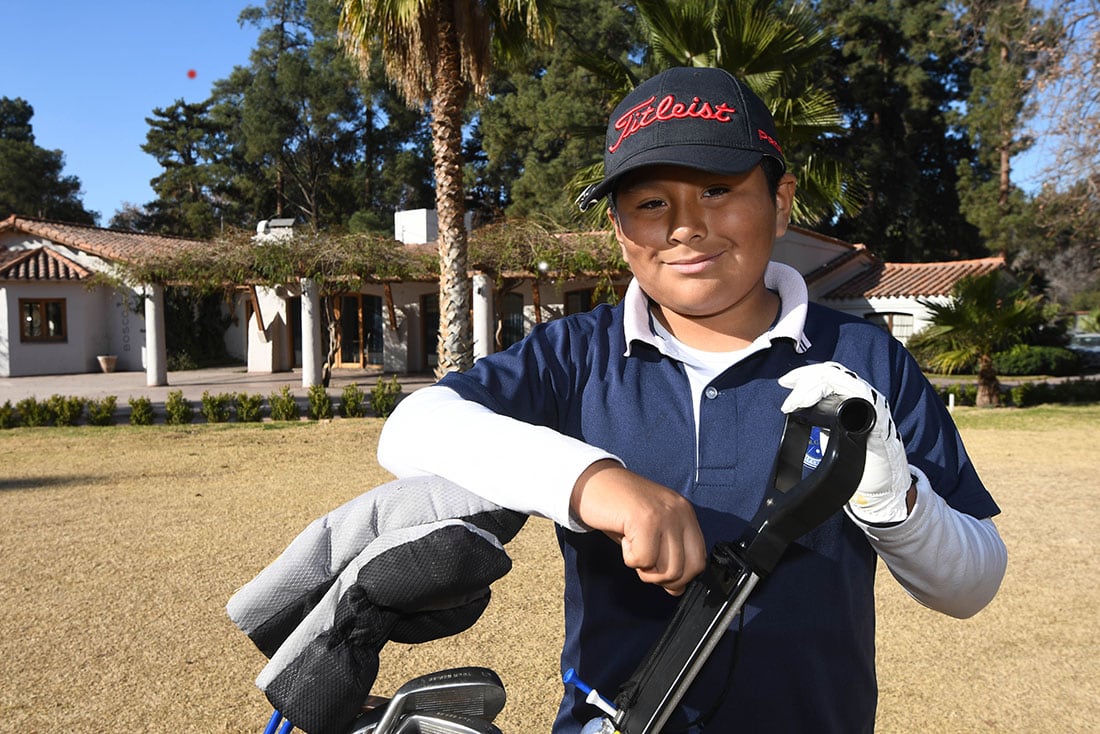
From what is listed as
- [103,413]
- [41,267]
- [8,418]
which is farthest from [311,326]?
[41,267]

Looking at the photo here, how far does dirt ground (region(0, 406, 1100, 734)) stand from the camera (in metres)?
4.06

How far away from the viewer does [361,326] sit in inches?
1003

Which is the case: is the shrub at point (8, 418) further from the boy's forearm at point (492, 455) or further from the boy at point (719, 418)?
the boy's forearm at point (492, 455)

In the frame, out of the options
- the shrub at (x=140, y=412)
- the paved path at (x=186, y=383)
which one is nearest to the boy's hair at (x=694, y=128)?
the shrub at (x=140, y=412)

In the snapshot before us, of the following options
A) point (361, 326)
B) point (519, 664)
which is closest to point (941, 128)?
point (361, 326)

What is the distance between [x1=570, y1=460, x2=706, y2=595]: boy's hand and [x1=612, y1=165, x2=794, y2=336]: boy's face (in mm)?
508

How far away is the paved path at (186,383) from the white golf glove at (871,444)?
17507 millimetres

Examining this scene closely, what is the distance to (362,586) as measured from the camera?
1.04 m

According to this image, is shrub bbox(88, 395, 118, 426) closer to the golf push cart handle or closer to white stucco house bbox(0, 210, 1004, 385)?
white stucco house bbox(0, 210, 1004, 385)

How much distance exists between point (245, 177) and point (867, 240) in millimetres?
27129

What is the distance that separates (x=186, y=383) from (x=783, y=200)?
22522mm

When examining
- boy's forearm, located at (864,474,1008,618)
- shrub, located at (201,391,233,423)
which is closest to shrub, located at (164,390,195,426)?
shrub, located at (201,391,233,423)

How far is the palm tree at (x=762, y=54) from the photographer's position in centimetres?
1073

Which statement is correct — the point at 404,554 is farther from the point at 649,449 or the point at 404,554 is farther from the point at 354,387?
the point at 354,387
